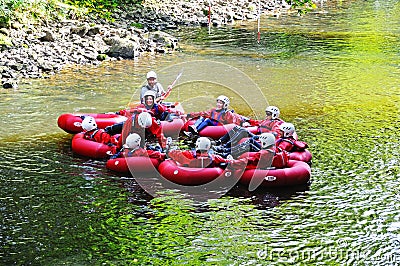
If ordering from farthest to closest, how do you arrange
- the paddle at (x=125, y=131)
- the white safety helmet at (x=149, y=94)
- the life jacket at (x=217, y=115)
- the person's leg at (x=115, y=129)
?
the white safety helmet at (x=149, y=94) < the life jacket at (x=217, y=115) < the person's leg at (x=115, y=129) < the paddle at (x=125, y=131)

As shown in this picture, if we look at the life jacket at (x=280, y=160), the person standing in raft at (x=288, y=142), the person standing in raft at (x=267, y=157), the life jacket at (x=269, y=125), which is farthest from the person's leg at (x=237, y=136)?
the life jacket at (x=280, y=160)

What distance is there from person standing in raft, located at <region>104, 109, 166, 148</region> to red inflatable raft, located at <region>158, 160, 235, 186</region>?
57.8 inches

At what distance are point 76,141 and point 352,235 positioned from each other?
5927mm

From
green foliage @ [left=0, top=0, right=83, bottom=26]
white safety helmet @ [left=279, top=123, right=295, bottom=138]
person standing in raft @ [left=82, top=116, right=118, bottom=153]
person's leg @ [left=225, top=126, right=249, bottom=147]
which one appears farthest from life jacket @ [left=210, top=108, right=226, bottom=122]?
green foliage @ [left=0, top=0, right=83, bottom=26]

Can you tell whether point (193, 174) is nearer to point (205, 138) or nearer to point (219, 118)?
point (205, 138)

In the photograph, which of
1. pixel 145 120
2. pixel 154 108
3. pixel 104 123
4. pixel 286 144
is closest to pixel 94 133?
pixel 104 123

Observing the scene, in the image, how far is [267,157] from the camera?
10.6m

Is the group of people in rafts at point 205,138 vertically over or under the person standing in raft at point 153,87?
under

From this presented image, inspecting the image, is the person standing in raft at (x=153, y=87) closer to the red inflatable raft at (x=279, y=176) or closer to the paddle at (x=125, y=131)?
the paddle at (x=125, y=131)

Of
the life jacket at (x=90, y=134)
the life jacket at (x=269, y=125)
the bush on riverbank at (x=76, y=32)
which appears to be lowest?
the life jacket at (x=90, y=134)

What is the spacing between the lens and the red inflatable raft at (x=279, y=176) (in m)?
10.3

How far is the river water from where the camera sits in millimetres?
8398

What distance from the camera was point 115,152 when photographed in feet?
38.5

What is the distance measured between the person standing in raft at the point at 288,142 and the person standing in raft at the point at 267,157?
0.59 metres
